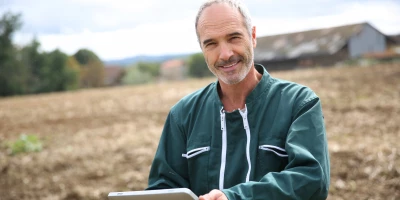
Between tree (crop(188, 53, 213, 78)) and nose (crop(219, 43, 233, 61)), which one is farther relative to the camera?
tree (crop(188, 53, 213, 78))

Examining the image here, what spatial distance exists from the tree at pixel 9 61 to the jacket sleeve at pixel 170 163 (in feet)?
118

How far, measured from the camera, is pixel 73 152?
22.9 ft

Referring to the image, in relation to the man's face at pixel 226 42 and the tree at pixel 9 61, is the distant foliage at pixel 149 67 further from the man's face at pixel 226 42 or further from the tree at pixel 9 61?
the man's face at pixel 226 42

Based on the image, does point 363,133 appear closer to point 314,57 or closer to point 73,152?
point 73,152

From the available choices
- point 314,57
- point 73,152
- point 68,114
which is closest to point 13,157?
point 73,152

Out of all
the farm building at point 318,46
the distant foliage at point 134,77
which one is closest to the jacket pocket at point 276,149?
the farm building at point 318,46

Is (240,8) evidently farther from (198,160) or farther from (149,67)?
(149,67)

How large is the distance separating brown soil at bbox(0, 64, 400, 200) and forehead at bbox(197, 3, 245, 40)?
110 inches

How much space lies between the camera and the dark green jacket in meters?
1.76

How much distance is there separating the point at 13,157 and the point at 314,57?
27.5m

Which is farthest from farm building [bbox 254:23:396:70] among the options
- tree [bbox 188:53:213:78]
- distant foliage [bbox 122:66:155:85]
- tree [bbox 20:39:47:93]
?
tree [bbox 20:39:47:93]

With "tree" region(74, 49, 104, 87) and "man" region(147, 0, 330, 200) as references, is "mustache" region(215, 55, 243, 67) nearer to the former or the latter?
"man" region(147, 0, 330, 200)

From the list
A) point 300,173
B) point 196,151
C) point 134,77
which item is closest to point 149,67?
point 134,77

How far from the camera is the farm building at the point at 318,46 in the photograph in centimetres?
3183
